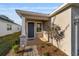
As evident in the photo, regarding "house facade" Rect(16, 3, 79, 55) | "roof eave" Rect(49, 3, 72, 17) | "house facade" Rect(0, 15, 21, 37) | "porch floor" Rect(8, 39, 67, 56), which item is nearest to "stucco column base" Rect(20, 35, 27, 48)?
"house facade" Rect(16, 3, 79, 55)

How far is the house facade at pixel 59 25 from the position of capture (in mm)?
10758

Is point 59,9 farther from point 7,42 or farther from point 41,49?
point 7,42

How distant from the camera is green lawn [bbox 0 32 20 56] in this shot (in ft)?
36.3

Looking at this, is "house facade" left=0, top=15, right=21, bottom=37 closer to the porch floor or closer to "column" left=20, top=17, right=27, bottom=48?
"column" left=20, top=17, right=27, bottom=48

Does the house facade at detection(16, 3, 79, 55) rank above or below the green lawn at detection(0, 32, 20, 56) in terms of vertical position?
above

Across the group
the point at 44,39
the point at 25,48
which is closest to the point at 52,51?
the point at 44,39

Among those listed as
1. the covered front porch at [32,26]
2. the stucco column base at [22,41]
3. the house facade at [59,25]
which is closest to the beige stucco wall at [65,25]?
the house facade at [59,25]

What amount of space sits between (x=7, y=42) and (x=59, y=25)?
11.8ft

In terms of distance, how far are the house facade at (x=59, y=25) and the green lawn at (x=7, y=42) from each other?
470mm

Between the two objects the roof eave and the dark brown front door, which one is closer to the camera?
the roof eave

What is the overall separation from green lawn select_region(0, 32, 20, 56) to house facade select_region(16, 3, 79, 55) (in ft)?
1.54

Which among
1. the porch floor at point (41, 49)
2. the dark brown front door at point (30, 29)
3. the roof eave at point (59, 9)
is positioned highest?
the roof eave at point (59, 9)

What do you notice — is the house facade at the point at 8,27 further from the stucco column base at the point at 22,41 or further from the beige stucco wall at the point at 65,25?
the beige stucco wall at the point at 65,25

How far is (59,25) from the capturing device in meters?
11.2
